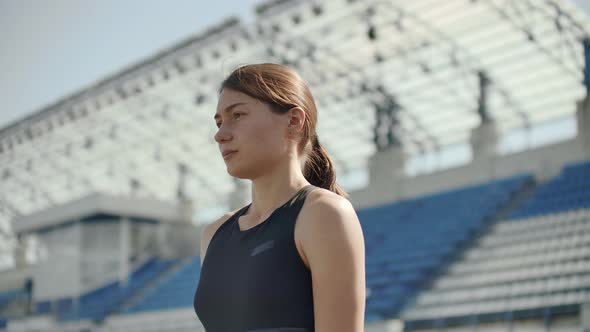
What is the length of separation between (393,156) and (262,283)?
23.5m

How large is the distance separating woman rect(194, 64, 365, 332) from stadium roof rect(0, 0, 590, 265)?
1613 centimetres

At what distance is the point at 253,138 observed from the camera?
5.33 ft

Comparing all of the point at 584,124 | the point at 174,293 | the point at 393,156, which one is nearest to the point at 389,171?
the point at 393,156

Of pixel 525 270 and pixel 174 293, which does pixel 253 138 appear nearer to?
pixel 525 270

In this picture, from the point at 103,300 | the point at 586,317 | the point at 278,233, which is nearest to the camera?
the point at 278,233

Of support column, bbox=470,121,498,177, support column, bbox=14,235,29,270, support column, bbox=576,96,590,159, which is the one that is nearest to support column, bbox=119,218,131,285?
support column, bbox=14,235,29,270

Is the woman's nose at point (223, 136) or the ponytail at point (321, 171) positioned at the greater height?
the woman's nose at point (223, 136)

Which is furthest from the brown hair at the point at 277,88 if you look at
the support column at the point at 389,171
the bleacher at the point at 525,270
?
the support column at the point at 389,171

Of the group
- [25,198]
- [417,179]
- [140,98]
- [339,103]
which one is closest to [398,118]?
[339,103]

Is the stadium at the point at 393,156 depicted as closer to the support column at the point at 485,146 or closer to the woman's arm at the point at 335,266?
the support column at the point at 485,146

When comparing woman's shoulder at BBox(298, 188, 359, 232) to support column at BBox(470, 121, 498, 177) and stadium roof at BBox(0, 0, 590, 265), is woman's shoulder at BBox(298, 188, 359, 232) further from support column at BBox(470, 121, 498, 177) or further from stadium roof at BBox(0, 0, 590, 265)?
support column at BBox(470, 121, 498, 177)

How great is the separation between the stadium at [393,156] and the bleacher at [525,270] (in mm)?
44

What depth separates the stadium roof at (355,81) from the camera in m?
22.4

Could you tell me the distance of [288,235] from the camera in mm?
1528
